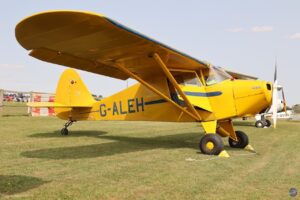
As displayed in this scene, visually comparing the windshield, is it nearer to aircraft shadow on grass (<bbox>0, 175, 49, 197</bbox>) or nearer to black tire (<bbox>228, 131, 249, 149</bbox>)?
black tire (<bbox>228, 131, 249, 149</bbox>)

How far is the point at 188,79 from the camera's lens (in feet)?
30.8

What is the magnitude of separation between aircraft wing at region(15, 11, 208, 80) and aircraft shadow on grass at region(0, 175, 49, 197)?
2711mm

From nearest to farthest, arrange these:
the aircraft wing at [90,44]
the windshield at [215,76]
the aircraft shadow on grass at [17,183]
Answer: the aircraft shadow on grass at [17,183], the aircraft wing at [90,44], the windshield at [215,76]

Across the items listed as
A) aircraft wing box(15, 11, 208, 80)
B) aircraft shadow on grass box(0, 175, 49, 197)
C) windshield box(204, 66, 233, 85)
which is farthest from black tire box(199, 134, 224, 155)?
aircraft shadow on grass box(0, 175, 49, 197)

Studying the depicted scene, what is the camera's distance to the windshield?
29.7 ft

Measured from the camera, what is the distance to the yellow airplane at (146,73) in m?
6.09

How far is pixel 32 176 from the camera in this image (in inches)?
198

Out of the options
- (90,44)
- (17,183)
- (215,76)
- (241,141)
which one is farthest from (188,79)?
(17,183)

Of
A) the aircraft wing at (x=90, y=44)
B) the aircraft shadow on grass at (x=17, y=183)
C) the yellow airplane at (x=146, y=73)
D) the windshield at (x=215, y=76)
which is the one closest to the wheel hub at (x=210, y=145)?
the yellow airplane at (x=146, y=73)

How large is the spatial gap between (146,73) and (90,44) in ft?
9.27

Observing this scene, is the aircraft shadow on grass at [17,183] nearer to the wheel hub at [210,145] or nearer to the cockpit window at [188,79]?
the wheel hub at [210,145]

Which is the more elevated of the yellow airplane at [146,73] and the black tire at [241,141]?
the yellow airplane at [146,73]

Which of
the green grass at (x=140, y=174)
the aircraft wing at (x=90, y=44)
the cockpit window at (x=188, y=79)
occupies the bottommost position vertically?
the green grass at (x=140, y=174)

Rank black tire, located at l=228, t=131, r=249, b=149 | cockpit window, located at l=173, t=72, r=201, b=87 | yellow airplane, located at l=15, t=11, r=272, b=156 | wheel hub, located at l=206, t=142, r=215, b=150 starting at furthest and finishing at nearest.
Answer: black tire, located at l=228, t=131, r=249, b=149 → cockpit window, located at l=173, t=72, r=201, b=87 → wheel hub, located at l=206, t=142, r=215, b=150 → yellow airplane, located at l=15, t=11, r=272, b=156
